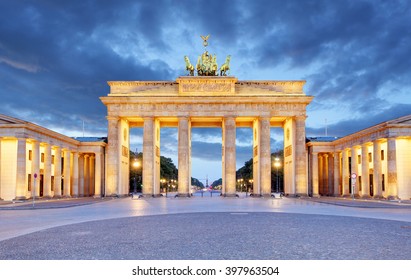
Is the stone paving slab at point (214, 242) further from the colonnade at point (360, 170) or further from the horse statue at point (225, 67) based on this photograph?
the horse statue at point (225, 67)

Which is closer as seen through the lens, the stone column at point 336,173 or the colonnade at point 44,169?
the colonnade at point 44,169

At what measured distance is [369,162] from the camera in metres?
63.4

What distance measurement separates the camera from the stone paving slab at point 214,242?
1187cm

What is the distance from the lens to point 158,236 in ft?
52.6

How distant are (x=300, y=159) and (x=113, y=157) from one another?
29215mm

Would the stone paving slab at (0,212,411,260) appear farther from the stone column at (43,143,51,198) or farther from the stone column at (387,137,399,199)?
the stone column at (43,143,51,198)

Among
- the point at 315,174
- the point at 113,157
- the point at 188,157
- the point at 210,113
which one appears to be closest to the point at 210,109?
the point at 210,113

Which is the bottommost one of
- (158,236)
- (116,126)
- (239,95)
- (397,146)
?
(158,236)

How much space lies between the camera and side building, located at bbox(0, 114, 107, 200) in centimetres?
5091

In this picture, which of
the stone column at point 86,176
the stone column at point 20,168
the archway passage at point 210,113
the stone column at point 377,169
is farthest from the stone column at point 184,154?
the stone column at point 377,169

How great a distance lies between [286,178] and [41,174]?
130ft

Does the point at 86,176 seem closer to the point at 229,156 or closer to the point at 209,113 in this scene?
the point at 209,113

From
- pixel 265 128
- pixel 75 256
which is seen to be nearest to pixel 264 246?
pixel 75 256
